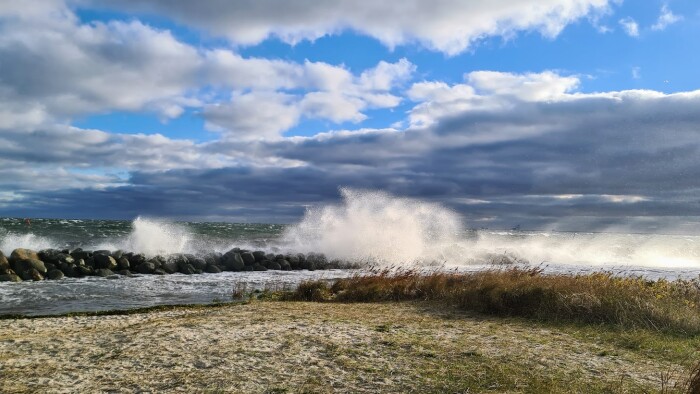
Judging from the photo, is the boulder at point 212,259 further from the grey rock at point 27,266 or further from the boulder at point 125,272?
the grey rock at point 27,266

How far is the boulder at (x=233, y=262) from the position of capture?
29438 mm

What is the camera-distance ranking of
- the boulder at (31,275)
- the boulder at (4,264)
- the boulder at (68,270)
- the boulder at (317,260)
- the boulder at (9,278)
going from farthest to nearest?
the boulder at (317,260)
the boulder at (68,270)
the boulder at (4,264)
the boulder at (31,275)
the boulder at (9,278)

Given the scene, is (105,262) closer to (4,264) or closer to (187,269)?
(187,269)

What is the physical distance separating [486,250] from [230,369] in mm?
38016

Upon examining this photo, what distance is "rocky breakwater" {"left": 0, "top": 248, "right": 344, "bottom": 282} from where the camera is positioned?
74.7 ft

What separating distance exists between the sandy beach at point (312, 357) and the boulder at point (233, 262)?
1787 centimetres

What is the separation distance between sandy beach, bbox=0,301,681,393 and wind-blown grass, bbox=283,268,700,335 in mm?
1085

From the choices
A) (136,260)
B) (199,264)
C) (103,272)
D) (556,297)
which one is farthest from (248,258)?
(556,297)

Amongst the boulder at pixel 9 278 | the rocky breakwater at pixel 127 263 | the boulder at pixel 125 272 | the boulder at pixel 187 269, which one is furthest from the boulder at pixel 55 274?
the boulder at pixel 187 269

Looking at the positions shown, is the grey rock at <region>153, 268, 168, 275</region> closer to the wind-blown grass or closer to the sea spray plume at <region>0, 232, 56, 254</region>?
the sea spray plume at <region>0, 232, 56, 254</region>

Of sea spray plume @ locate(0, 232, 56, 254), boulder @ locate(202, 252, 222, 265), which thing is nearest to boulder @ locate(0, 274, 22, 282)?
boulder @ locate(202, 252, 222, 265)

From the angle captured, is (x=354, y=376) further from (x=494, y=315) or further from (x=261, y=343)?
(x=494, y=315)

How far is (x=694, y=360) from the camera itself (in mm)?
8086

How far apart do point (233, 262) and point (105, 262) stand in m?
6.71
